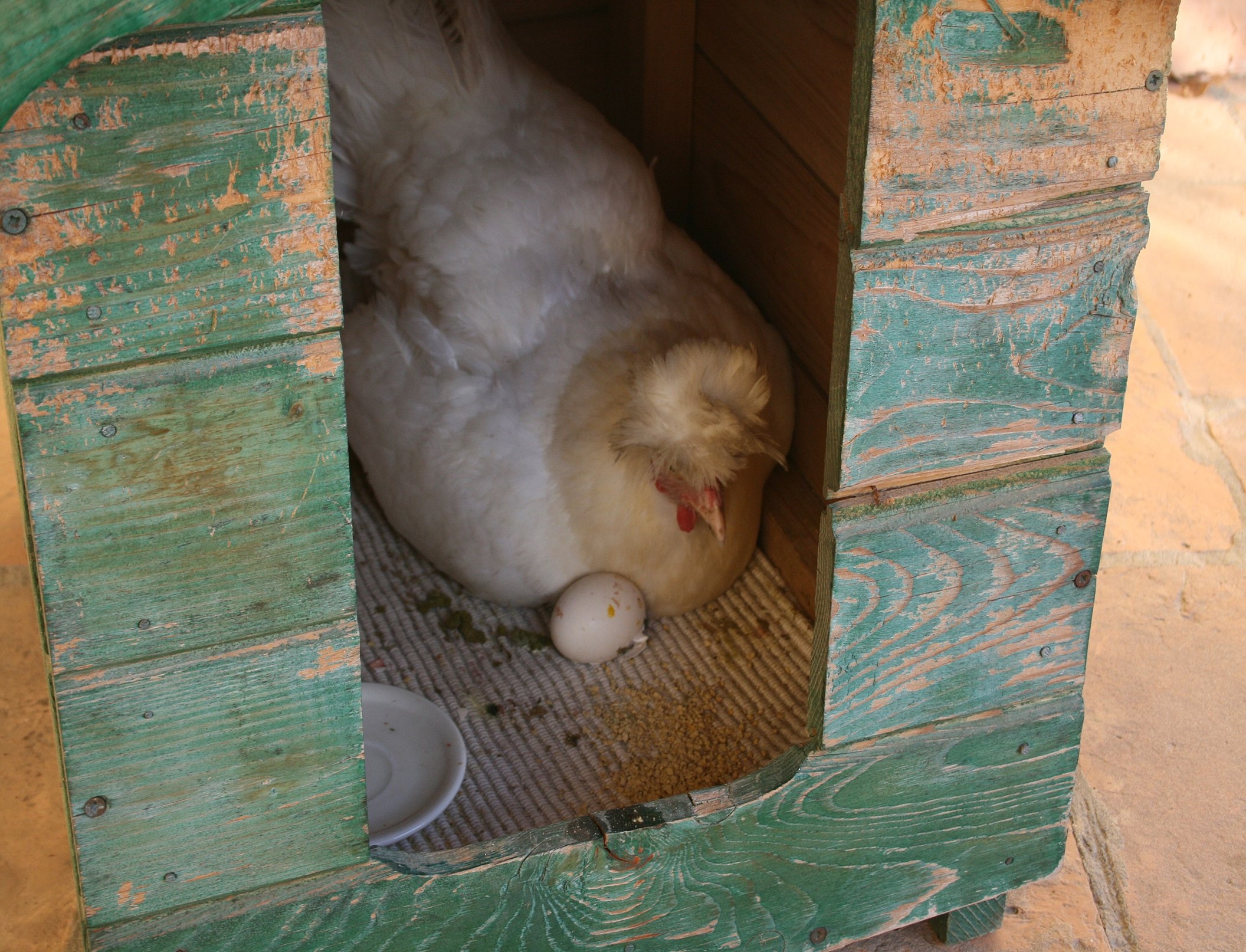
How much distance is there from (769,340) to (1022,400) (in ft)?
2.01

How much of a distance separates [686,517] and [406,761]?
490 millimetres

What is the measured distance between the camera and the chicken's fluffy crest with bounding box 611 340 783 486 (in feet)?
5.44

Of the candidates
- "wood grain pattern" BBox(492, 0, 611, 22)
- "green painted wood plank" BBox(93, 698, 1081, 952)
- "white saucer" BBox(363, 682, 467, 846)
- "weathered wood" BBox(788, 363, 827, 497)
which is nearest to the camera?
"green painted wood plank" BBox(93, 698, 1081, 952)

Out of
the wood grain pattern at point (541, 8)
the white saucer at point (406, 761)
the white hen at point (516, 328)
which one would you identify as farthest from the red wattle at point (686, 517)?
the wood grain pattern at point (541, 8)

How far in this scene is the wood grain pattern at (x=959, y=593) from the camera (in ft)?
4.47

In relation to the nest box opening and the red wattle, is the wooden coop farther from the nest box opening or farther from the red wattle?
the red wattle

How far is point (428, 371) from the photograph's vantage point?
1864mm

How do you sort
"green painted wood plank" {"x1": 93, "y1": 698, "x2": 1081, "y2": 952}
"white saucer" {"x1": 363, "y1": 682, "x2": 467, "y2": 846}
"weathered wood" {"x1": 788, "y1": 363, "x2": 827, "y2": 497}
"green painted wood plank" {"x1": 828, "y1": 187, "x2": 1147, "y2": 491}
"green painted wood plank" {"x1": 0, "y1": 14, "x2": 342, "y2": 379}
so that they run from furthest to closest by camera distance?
1. "weathered wood" {"x1": 788, "y1": 363, "x2": 827, "y2": 497}
2. "white saucer" {"x1": 363, "y1": 682, "x2": 467, "y2": 846}
3. "green painted wood plank" {"x1": 93, "y1": 698, "x2": 1081, "y2": 952}
4. "green painted wood plank" {"x1": 828, "y1": 187, "x2": 1147, "y2": 491}
5. "green painted wood plank" {"x1": 0, "y1": 14, "x2": 342, "y2": 379}

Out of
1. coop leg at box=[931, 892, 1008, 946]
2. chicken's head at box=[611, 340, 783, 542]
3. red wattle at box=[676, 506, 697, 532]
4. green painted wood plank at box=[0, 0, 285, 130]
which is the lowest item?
coop leg at box=[931, 892, 1008, 946]

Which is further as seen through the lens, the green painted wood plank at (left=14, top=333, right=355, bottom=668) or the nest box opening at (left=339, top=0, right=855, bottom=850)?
the nest box opening at (left=339, top=0, right=855, bottom=850)

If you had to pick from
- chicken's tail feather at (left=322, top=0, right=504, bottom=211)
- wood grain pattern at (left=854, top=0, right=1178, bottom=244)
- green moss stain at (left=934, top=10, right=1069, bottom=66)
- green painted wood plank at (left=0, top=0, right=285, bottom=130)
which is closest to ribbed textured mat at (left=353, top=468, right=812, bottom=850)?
chicken's tail feather at (left=322, top=0, right=504, bottom=211)

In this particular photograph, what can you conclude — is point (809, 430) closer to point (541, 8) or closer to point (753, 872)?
point (753, 872)

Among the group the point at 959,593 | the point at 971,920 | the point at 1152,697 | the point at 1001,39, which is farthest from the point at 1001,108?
the point at 1152,697

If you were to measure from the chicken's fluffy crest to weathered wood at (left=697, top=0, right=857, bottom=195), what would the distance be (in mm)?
272
